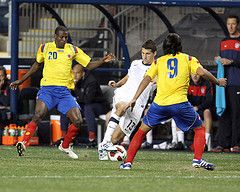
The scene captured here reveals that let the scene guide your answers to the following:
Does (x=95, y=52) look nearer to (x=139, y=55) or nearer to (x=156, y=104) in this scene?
(x=139, y=55)

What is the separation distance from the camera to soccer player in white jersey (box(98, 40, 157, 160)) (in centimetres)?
1706

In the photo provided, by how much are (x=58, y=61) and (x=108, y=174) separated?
4.36m

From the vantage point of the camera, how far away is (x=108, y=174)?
13.5 m

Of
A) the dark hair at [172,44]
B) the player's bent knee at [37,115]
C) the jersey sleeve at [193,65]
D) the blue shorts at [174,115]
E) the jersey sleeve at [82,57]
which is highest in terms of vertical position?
the dark hair at [172,44]

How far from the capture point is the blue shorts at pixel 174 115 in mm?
14516

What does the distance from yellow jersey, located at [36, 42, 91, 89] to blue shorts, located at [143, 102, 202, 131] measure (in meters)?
3.14

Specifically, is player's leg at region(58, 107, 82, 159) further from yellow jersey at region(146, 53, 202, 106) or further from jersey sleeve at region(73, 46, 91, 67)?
yellow jersey at region(146, 53, 202, 106)

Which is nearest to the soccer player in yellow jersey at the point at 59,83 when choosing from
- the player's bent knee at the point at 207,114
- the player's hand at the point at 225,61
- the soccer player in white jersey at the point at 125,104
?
the soccer player in white jersey at the point at 125,104

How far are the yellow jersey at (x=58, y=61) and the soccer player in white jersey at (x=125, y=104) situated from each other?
73cm

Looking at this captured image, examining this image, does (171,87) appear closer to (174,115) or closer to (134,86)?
(174,115)

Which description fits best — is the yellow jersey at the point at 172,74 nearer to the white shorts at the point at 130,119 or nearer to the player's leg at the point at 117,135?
the white shorts at the point at 130,119

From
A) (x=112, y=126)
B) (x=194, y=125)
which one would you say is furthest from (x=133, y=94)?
(x=194, y=125)

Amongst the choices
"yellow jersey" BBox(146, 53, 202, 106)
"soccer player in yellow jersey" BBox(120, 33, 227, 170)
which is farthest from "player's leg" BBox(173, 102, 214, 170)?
"yellow jersey" BBox(146, 53, 202, 106)

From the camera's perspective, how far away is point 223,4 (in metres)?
20.6
